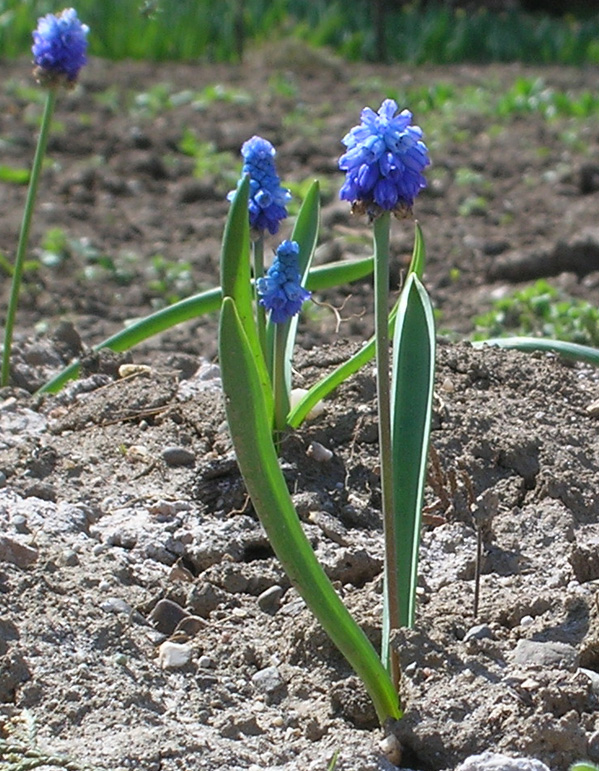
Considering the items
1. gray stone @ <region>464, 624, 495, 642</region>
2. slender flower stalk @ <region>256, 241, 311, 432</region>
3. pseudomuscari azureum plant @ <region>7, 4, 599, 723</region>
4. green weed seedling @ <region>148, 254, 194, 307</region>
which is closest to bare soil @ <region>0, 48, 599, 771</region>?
gray stone @ <region>464, 624, 495, 642</region>

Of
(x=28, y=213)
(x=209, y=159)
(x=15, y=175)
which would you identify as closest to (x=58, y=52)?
(x=28, y=213)

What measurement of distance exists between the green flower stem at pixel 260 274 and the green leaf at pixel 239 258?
0.35 feet

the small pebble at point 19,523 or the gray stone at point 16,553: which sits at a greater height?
the small pebble at point 19,523

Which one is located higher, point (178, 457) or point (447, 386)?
point (447, 386)

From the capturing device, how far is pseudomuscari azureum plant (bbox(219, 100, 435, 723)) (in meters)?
1.94

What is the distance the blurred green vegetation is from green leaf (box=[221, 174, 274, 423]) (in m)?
6.54

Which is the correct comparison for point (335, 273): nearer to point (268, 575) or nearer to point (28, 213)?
point (28, 213)

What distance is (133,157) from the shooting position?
6543mm

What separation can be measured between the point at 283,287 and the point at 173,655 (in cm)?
73

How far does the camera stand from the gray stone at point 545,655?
2.15 meters

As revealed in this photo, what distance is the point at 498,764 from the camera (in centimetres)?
193

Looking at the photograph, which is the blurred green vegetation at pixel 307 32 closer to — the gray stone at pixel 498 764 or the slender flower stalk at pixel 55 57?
the slender flower stalk at pixel 55 57

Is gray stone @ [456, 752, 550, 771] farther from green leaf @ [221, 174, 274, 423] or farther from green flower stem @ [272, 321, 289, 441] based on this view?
green flower stem @ [272, 321, 289, 441]

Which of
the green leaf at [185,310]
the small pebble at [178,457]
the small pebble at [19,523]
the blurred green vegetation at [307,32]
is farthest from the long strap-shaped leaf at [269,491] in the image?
the blurred green vegetation at [307,32]
